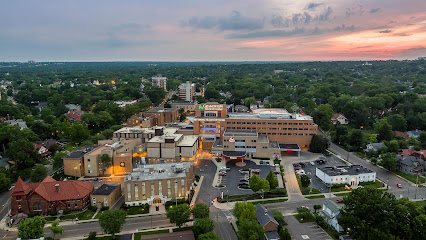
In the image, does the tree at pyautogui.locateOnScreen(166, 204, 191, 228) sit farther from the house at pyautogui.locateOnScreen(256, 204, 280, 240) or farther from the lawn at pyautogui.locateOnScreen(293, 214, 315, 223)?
the lawn at pyautogui.locateOnScreen(293, 214, 315, 223)

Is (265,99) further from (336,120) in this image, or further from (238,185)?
(238,185)

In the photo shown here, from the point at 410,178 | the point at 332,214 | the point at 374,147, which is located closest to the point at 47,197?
the point at 332,214

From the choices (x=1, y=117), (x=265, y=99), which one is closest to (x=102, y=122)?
(x=1, y=117)

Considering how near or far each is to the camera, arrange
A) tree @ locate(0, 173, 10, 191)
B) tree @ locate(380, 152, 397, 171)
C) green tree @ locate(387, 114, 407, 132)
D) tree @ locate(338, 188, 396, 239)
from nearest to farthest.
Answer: tree @ locate(338, 188, 396, 239) → tree @ locate(0, 173, 10, 191) → tree @ locate(380, 152, 397, 171) → green tree @ locate(387, 114, 407, 132)

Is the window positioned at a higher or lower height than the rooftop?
lower

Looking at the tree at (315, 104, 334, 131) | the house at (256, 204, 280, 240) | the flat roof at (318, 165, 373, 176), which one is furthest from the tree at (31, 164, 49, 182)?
the tree at (315, 104, 334, 131)

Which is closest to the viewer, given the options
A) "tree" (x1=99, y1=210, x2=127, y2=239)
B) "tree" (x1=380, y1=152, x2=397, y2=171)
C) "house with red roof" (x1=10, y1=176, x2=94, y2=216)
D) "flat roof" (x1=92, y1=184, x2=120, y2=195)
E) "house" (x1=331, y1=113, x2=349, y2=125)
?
"tree" (x1=99, y1=210, x2=127, y2=239)
